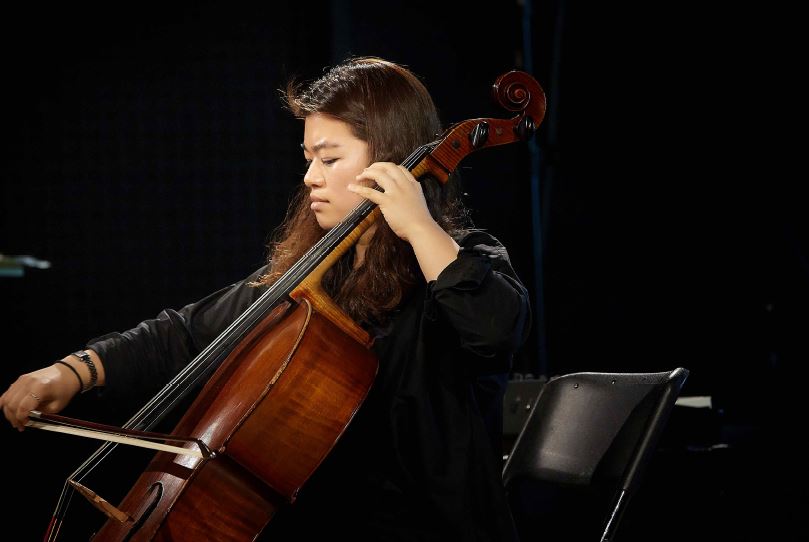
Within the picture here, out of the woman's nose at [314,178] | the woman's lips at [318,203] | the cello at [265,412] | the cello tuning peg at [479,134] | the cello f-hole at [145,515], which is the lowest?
the cello f-hole at [145,515]

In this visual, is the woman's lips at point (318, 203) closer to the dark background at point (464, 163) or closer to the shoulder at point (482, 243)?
the shoulder at point (482, 243)

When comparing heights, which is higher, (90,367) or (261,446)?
(90,367)

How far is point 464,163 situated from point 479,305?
1476 millimetres

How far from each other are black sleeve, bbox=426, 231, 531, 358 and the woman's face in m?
0.29

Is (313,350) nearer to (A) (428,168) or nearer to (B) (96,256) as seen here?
(A) (428,168)

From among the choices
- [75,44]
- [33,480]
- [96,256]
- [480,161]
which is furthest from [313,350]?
[75,44]

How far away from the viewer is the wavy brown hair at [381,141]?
1527 mm

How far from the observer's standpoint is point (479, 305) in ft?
4.22

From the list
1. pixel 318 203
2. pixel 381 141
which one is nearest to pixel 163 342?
pixel 318 203

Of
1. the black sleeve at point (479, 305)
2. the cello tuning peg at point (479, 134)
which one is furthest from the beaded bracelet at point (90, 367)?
the cello tuning peg at point (479, 134)

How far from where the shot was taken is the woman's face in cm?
153

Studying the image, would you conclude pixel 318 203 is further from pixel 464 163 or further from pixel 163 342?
pixel 464 163

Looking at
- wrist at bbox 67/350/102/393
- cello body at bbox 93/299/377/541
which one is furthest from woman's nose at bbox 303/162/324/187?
wrist at bbox 67/350/102/393

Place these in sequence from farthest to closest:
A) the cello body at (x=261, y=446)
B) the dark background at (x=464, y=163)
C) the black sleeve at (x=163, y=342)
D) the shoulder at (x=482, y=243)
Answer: the dark background at (x=464, y=163) < the black sleeve at (x=163, y=342) < the shoulder at (x=482, y=243) < the cello body at (x=261, y=446)
